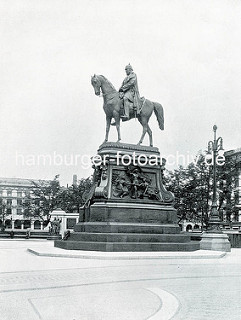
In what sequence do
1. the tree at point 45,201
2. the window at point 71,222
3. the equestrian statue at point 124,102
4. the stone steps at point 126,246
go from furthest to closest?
the tree at point 45,201 < the window at point 71,222 < the equestrian statue at point 124,102 < the stone steps at point 126,246

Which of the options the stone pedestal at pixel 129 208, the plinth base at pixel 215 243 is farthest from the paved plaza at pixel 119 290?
the plinth base at pixel 215 243

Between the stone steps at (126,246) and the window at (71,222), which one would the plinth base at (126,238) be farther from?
the window at (71,222)

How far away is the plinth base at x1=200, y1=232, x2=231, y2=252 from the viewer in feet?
72.2

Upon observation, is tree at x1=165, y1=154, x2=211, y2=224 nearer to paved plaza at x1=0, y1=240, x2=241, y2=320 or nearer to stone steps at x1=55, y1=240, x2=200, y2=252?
stone steps at x1=55, y1=240, x2=200, y2=252

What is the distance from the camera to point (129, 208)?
2061 centimetres

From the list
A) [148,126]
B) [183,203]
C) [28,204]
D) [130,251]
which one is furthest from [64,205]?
[130,251]

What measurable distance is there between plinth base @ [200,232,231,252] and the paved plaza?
24.5 feet

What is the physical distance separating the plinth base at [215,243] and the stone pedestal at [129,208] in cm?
138

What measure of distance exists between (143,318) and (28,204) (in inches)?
2411

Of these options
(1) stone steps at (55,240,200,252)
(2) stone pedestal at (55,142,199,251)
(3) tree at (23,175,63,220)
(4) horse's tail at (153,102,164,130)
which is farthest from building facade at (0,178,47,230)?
(1) stone steps at (55,240,200,252)

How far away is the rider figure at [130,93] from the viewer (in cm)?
2281

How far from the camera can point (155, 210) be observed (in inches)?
835

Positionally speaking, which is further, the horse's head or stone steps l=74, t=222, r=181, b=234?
the horse's head

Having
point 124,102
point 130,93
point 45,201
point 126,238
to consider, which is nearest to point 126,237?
point 126,238
